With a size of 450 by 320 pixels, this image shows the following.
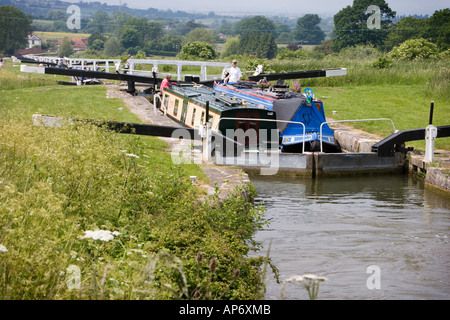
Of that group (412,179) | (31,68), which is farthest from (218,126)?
(31,68)

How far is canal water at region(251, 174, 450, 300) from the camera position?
22.7 ft

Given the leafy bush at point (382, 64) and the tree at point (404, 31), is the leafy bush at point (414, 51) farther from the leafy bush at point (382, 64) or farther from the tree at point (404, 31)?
the tree at point (404, 31)

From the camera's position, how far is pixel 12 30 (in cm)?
12362

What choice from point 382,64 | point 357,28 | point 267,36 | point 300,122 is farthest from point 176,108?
point 267,36

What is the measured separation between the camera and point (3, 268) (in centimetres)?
418

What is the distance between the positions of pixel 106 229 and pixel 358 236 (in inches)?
171

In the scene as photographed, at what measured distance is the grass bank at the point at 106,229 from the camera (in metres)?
4.24

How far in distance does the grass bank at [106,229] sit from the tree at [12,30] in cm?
12047

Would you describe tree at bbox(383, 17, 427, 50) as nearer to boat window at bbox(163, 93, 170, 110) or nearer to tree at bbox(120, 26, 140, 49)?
tree at bbox(120, 26, 140, 49)

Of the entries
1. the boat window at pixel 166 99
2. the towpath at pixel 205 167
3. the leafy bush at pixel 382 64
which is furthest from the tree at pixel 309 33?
the boat window at pixel 166 99

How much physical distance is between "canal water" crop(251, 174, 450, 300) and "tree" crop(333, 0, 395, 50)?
79.8 m

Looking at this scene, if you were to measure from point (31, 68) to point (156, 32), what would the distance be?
116 m

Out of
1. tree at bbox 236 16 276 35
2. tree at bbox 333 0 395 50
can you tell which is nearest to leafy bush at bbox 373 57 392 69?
tree at bbox 333 0 395 50
